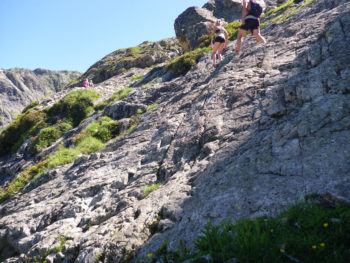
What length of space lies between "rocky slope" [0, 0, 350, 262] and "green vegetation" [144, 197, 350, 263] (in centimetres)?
35

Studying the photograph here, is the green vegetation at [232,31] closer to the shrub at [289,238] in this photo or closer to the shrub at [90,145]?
the shrub at [90,145]

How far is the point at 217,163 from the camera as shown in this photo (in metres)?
5.27

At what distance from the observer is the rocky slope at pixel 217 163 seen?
3.93 metres

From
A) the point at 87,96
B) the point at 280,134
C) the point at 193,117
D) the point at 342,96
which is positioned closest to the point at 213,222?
the point at 280,134

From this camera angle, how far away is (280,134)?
191 inches

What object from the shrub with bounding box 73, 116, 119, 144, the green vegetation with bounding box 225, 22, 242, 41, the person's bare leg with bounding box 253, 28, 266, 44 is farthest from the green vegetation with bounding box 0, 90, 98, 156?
the person's bare leg with bounding box 253, 28, 266, 44

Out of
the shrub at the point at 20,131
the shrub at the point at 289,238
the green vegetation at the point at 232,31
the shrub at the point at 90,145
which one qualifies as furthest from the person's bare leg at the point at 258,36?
the shrub at the point at 20,131

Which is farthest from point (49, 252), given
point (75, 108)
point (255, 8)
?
point (75, 108)

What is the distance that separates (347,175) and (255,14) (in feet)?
28.4

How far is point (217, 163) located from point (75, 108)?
18005mm

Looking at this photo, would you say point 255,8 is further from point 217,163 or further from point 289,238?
point 289,238

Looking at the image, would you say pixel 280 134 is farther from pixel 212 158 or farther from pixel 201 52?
pixel 201 52

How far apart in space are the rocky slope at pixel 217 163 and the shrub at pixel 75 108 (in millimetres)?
9759

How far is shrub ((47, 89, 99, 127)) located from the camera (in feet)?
64.7
